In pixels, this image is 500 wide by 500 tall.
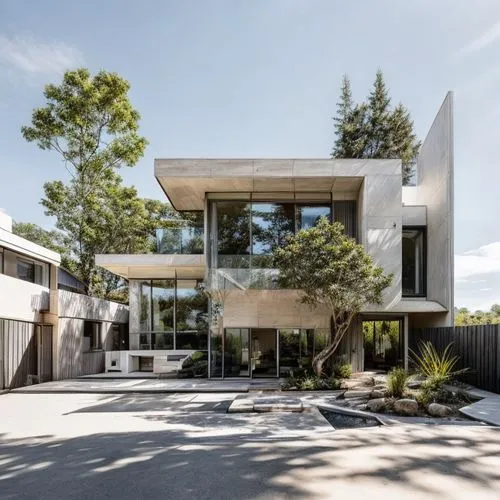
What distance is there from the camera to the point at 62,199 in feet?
70.1

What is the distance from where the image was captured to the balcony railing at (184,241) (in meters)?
17.1

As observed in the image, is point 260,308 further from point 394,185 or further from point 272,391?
point 394,185

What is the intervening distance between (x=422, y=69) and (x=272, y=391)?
43.9ft

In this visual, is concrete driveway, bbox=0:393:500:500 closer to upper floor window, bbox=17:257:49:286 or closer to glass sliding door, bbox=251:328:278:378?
glass sliding door, bbox=251:328:278:378

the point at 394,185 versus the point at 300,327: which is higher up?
the point at 394,185

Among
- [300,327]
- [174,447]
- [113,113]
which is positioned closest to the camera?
[174,447]

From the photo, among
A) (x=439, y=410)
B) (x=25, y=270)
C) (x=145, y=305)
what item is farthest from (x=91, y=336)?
(x=439, y=410)

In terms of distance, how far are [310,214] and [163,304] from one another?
856cm

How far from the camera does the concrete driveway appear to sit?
4.39 meters

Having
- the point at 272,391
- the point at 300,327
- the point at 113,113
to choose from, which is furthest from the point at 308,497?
the point at 113,113

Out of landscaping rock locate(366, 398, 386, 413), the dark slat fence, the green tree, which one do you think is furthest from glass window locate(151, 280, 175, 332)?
landscaping rock locate(366, 398, 386, 413)

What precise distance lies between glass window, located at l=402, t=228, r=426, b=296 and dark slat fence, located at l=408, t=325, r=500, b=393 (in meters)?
2.92

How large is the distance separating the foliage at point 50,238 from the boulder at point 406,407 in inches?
847

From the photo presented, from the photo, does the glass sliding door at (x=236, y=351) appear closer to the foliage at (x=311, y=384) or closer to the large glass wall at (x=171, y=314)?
the foliage at (x=311, y=384)
